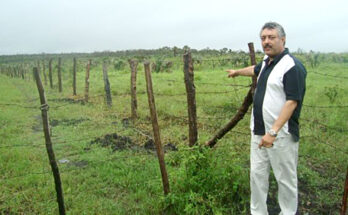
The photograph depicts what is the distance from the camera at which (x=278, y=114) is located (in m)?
2.76

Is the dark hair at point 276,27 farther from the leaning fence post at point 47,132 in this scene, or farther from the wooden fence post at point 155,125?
the leaning fence post at point 47,132

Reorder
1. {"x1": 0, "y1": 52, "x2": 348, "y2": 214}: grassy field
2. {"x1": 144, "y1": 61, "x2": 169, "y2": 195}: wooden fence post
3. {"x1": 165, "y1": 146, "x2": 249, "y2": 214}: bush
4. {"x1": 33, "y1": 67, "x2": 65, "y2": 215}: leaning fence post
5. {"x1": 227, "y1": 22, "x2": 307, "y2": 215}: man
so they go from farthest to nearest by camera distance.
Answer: {"x1": 0, "y1": 52, "x2": 348, "y2": 214}: grassy field
{"x1": 165, "y1": 146, "x2": 249, "y2": 214}: bush
{"x1": 144, "y1": 61, "x2": 169, "y2": 195}: wooden fence post
{"x1": 33, "y1": 67, "x2": 65, "y2": 215}: leaning fence post
{"x1": 227, "y1": 22, "x2": 307, "y2": 215}: man

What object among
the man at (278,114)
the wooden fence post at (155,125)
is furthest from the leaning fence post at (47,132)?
the man at (278,114)

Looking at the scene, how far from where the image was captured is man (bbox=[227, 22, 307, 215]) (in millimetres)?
2645

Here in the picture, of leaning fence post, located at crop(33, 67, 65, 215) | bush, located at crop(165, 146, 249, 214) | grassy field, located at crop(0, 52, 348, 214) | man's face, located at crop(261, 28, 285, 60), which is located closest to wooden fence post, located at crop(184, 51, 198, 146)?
grassy field, located at crop(0, 52, 348, 214)

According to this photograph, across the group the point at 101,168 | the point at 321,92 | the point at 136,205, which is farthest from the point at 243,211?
the point at 321,92

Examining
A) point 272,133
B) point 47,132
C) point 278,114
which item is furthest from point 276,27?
point 47,132

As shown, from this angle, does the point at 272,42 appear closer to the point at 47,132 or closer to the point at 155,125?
the point at 155,125

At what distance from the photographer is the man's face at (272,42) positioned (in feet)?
8.95

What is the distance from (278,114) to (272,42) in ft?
2.14

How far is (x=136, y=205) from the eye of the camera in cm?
383

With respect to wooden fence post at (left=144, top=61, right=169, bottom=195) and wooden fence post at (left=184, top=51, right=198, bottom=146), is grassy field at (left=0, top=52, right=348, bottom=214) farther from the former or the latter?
wooden fence post at (left=184, top=51, right=198, bottom=146)

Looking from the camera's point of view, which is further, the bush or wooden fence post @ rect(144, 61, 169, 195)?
the bush

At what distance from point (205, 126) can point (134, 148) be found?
73.0 inches
